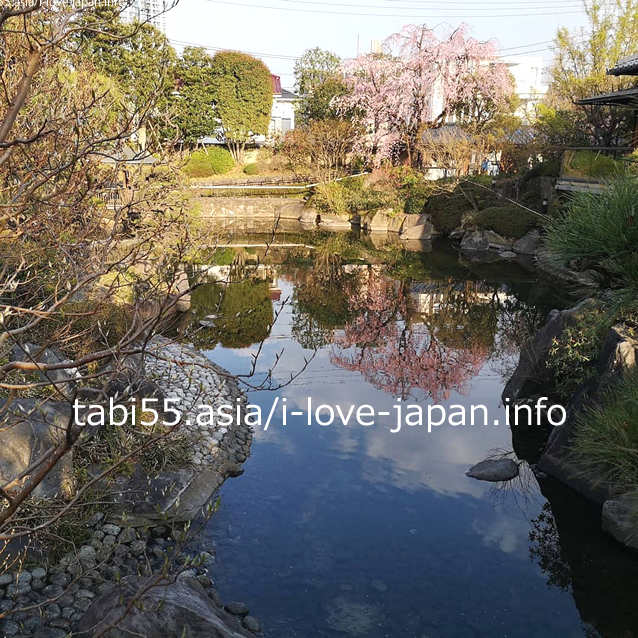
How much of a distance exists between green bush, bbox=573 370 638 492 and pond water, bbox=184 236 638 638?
0.55m

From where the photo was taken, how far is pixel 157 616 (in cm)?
422

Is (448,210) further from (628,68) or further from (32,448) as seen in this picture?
(32,448)

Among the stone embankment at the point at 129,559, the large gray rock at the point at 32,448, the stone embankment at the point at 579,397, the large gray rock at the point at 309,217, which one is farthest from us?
the large gray rock at the point at 309,217

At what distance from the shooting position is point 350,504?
6.95m

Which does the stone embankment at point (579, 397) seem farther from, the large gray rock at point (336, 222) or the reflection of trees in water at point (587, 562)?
the large gray rock at point (336, 222)

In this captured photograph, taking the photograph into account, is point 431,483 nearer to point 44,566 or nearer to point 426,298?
point 44,566

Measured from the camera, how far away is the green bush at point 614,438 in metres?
6.06

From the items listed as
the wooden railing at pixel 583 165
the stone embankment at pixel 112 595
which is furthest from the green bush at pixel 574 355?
the wooden railing at pixel 583 165

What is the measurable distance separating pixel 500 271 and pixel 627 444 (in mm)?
13309

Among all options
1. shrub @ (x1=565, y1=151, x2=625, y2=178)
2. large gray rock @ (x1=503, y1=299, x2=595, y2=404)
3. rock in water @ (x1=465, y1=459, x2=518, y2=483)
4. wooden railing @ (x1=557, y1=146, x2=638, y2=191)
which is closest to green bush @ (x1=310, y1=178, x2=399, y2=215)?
wooden railing @ (x1=557, y1=146, x2=638, y2=191)

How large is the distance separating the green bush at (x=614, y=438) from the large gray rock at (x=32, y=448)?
4999mm

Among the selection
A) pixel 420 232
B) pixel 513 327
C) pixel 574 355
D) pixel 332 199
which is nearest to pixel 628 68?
pixel 513 327

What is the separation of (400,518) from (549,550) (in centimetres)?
147

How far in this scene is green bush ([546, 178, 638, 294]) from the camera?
13.5 feet
